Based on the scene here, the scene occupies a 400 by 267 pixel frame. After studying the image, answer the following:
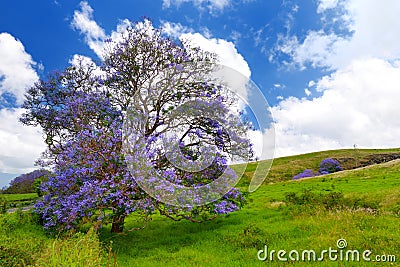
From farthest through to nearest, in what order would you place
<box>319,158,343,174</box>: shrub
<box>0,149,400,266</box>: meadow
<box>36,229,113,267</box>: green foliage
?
<box>319,158,343,174</box>: shrub → <box>0,149,400,266</box>: meadow → <box>36,229,113,267</box>: green foliage

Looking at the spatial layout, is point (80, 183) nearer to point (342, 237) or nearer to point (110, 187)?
point (110, 187)

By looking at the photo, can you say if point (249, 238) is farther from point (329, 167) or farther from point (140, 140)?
point (329, 167)

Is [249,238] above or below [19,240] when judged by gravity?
above

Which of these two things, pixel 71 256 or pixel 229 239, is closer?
pixel 71 256

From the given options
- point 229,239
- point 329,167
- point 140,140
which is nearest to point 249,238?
point 229,239

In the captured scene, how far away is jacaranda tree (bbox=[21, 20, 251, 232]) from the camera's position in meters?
13.7

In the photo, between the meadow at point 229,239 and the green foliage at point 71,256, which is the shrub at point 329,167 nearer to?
the meadow at point 229,239

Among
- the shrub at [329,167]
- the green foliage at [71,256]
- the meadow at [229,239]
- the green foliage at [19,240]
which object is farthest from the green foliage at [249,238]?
the shrub at [329,167]

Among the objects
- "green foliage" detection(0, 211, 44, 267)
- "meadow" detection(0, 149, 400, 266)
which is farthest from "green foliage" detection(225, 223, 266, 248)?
"green foliage" detection(0, 211, 44, 267)

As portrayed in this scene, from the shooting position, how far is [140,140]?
1447 cm

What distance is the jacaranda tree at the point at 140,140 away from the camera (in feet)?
44.8

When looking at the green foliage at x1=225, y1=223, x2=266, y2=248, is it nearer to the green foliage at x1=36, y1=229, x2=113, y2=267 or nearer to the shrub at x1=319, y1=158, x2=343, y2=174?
the green foliage at x1=36, y1=229, x2=113, y2=267

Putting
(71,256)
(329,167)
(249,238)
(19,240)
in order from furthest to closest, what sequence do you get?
(329,167) < (19,240) < (249,238) < (71,256)

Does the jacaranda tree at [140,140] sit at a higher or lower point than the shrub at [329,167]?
lower
